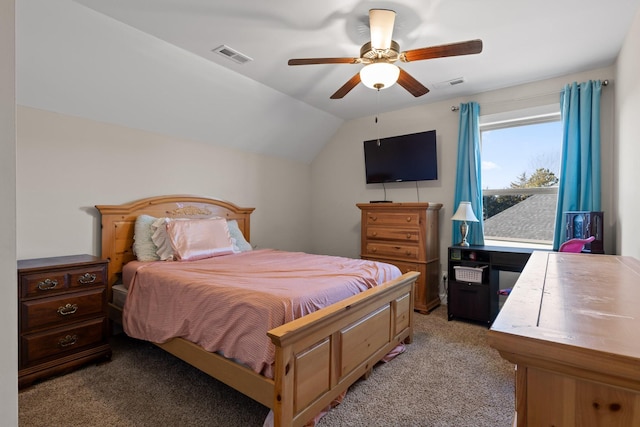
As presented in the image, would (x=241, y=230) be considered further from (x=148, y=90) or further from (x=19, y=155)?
(x=19, y=155)

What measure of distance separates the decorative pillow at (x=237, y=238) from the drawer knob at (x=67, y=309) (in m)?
1.54

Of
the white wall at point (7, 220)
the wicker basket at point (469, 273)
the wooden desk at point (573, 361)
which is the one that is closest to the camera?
the wooden desk at point (573, 361)

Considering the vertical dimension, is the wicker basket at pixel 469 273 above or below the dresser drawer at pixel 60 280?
below

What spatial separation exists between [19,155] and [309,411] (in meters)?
2.81

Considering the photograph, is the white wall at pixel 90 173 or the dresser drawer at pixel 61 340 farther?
the white wall at pixel 90 173

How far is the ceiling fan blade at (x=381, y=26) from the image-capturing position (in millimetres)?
2039

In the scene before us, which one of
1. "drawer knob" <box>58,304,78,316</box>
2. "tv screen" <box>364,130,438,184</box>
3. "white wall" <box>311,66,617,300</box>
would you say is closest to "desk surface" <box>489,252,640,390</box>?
"white wall" <box>311,66,617,300</box>

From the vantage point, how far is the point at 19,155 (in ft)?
7.98

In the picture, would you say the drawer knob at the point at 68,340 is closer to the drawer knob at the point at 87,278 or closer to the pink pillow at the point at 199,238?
the drawer knob at the point at 87,278

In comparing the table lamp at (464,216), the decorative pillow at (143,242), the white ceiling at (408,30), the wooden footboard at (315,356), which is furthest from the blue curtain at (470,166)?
the decorative pillow at (143,242)

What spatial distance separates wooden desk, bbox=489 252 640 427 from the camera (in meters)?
0.54

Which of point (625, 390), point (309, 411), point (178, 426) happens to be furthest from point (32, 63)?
point (625, 390)

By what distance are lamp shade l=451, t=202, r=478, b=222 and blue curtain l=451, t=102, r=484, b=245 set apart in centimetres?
19

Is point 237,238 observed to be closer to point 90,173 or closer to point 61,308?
point 90,173
